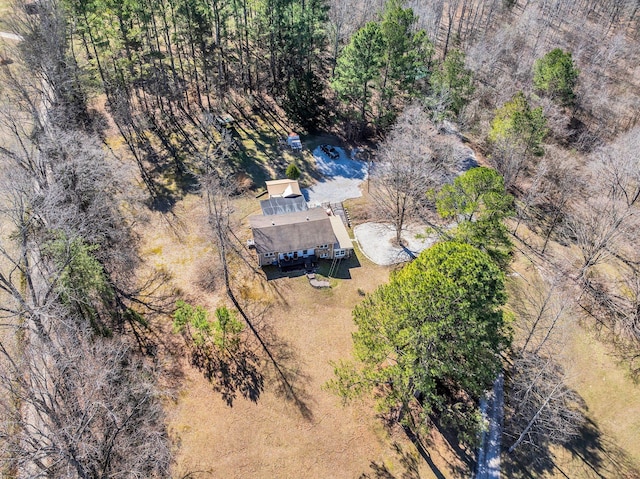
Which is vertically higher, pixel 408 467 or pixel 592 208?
pixel 592 208

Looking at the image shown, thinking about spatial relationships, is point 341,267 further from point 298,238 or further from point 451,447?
point 451,447

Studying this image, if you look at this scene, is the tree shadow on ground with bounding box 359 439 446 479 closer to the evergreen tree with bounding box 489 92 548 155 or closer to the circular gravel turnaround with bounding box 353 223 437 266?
the circular gravel turnaround with bounding box 353 223 437 266

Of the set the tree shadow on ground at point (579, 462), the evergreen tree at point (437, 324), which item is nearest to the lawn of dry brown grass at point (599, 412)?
the tree shadow on ground at point (579, 462)

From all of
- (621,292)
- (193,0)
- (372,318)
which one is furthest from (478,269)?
(193,0)

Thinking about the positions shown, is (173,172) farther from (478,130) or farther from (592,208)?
(592,208)

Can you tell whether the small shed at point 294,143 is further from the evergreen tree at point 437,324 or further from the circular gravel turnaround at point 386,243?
the evergreen tree at point 437,324
